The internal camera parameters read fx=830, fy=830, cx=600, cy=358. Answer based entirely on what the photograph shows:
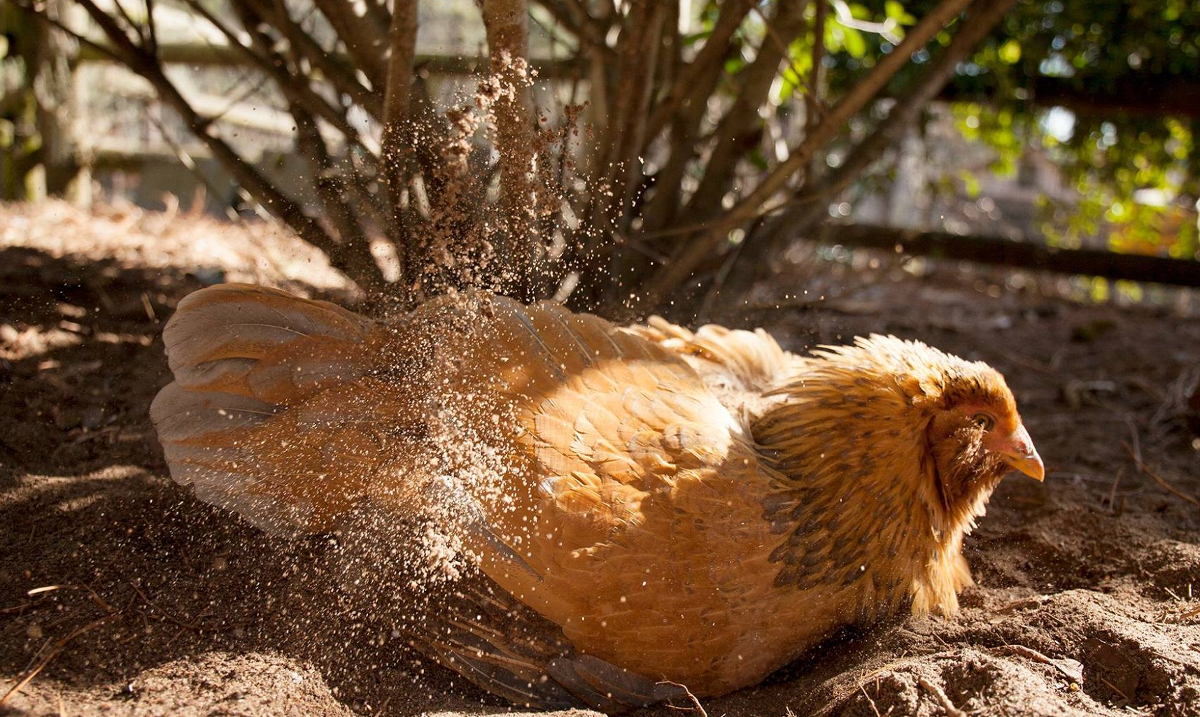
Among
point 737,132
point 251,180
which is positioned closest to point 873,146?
point 737,132

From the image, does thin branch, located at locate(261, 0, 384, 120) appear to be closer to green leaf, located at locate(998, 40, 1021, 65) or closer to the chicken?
the chicken

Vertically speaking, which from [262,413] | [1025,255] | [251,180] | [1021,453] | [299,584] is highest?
[251,180]

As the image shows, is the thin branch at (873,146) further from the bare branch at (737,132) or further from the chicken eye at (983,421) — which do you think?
the chicken eye at (983,421)

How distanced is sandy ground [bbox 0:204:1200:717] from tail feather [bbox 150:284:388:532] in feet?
0.64

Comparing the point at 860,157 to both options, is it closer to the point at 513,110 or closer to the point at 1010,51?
the point at 513,110

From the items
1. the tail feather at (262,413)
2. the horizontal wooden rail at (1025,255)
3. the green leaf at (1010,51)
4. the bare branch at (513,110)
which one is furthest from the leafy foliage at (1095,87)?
the tail feather at (262,413)

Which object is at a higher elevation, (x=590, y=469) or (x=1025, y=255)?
(x=1025, y=255)

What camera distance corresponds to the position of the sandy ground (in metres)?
1.81

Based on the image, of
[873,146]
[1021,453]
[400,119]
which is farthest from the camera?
[873,146]

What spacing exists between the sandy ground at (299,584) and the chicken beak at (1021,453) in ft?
1.19

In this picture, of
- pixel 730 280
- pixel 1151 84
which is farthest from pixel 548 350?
pixel 1151 84

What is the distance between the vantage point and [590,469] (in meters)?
1.97

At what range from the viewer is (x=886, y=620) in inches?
85.8

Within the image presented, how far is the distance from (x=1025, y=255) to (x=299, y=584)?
5.30 m
